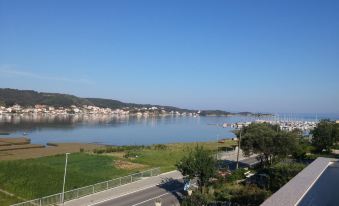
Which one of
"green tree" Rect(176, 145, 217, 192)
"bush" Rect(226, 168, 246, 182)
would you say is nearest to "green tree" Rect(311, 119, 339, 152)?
"bush" Rect(226, 168, 246, 182)

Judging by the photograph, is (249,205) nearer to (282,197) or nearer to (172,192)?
(172,192)

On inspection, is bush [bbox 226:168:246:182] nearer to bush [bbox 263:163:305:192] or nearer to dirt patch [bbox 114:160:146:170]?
bush [bbox 263:163:305:192]

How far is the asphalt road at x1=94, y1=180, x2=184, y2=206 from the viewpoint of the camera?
31.3m

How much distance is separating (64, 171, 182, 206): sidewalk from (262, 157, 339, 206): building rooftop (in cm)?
1760

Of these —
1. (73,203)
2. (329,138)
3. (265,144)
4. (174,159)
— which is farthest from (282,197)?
(329,138)

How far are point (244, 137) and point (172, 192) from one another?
18.4m

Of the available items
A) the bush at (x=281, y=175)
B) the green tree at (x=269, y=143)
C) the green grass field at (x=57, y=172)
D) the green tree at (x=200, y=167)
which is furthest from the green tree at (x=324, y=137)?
the green tree at (x=200, y=167)

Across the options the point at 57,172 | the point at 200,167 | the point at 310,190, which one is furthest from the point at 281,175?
the point at 57,172

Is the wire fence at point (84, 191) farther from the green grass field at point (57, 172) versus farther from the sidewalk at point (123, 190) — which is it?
the green grass field at point (57, 172)

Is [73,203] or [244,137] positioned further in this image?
[244,137]

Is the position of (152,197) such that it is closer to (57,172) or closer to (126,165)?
(57,172)

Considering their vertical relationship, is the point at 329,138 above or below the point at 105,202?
above

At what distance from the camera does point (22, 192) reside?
34.4m

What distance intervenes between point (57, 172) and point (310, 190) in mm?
34130
